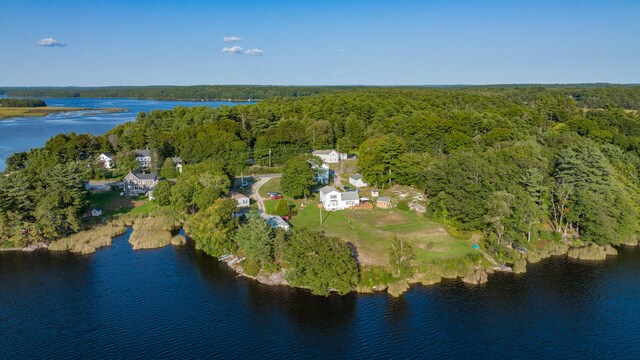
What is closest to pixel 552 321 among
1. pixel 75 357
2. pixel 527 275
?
pixel 527 275

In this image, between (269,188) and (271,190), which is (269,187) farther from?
(271,190)

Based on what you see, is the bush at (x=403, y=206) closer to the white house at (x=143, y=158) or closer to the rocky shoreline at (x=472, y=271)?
the rocky shoreline at (x=472, y=271)

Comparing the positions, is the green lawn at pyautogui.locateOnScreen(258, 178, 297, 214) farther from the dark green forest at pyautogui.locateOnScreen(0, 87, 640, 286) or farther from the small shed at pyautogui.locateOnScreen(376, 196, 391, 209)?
the small shed at pyautogui.locateOnScreen(376, 196, 391, 209)

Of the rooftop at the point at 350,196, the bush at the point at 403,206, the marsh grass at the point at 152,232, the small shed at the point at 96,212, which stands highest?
the rooftop at the point at 350,196

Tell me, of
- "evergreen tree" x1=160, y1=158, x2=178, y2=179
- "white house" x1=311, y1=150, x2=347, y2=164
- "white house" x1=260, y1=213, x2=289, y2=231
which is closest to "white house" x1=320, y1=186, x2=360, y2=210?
"white house" x1=260, y1=213, x2=289, y2=231

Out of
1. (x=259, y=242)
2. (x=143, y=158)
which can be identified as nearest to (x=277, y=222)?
(x=259, y=242)

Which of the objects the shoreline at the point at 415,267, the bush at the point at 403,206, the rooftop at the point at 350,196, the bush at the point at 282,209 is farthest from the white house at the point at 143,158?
the bush at the point at 403,206

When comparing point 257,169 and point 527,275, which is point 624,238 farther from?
point 257,169
